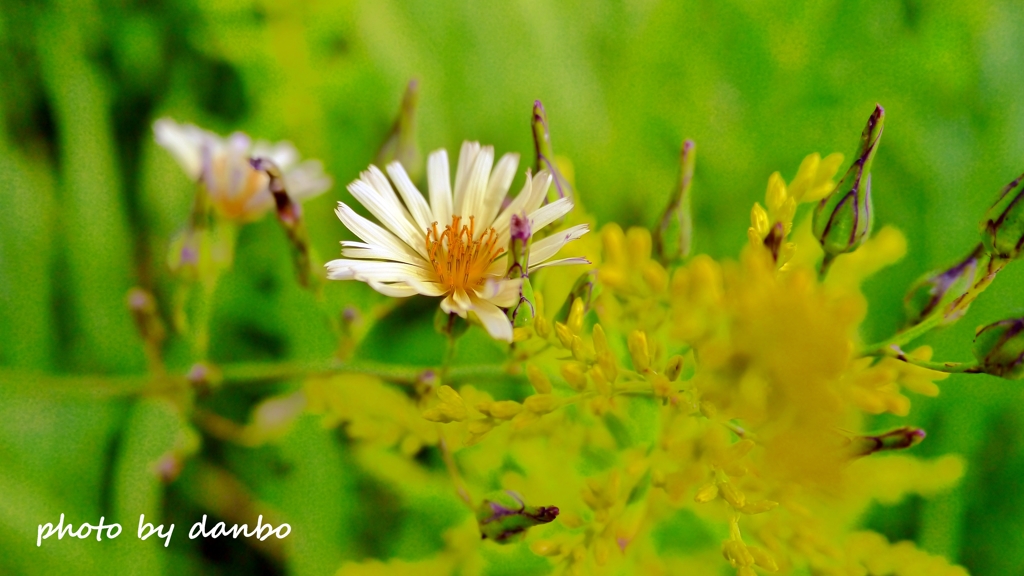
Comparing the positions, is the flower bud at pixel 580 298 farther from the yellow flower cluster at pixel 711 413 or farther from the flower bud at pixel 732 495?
the flower bud at pixel 732 495

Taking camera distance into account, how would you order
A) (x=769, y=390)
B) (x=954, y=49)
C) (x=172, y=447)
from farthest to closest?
(x=954, y=49) < (x=172, y=447) < (x=769, y=390)

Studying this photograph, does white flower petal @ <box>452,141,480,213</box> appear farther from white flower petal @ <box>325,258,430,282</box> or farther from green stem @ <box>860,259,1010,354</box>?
green stem @ <box>860,259,1010,354</box>

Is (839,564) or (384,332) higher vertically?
(384,332)

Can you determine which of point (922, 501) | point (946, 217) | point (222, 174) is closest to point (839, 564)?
point (922, 501)

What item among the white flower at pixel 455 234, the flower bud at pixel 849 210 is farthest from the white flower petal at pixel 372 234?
the flower bud at pixel 849 210

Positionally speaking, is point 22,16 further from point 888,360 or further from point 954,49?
point 954,49

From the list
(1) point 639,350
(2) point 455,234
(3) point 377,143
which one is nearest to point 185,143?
(3) point 377,143

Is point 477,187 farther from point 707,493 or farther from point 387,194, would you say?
point 707,493

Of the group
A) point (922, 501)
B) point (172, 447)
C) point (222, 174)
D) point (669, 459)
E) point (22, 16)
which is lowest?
point (922, 501)
